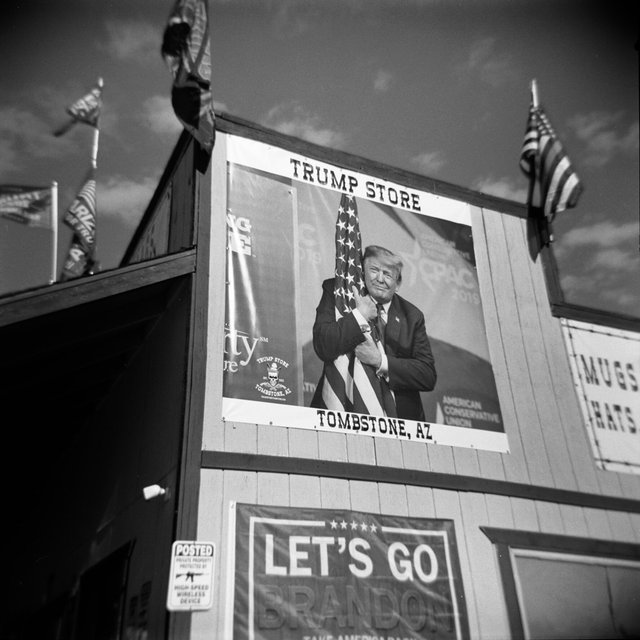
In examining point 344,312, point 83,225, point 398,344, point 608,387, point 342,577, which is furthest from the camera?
point 83,225

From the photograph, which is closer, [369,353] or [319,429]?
[319,429]

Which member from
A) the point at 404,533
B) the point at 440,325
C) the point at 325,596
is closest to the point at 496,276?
the point at 440,325

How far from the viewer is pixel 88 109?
1220cm

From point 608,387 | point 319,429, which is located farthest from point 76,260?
point 608,387

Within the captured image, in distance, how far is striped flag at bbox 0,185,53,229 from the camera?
40.4 feet

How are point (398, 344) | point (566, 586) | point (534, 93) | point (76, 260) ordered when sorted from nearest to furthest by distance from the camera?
point (566, 586), point (398, 344), point (534, 93), point (76, 260)

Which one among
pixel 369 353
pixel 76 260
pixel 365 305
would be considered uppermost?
pixel 76 260

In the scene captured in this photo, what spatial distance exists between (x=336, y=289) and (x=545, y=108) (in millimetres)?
4921

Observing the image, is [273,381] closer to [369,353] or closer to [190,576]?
[369,353]

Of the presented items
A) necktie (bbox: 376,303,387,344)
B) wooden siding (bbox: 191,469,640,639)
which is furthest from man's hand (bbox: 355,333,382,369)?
wooden siding (bbox: 191,469,640,639)

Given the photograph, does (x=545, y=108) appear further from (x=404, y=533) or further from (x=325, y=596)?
(x=325, y=596)

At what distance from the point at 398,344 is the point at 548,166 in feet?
12.8

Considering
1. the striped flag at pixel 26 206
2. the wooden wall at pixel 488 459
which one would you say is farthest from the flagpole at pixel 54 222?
the wooden wall at pixel 488 459

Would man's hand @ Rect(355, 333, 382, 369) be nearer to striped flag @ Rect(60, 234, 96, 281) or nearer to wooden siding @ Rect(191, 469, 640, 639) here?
wooden siding @ Rect(191, 469, 640, 639)
